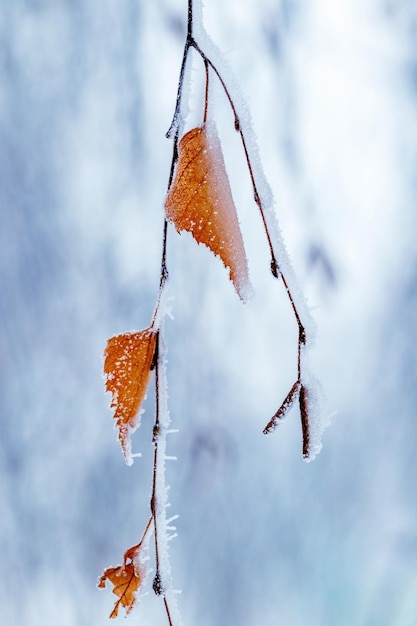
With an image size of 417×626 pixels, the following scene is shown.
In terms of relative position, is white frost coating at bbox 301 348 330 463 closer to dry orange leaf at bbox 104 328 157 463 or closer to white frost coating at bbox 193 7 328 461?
white frost coating at bbox 193 7 328 461

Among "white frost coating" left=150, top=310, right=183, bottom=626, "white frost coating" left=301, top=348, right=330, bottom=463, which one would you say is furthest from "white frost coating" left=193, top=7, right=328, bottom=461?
"white frost coating" left=150, top=310, right=183, bottom=626

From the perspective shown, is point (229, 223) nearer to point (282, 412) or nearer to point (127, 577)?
point (282, 412)

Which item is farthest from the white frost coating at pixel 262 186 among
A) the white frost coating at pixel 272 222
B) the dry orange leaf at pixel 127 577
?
the dry orange leaf at pixel 127 577

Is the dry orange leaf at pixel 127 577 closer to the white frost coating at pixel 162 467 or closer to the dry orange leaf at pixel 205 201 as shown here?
the white frost coating at pixel 162 467

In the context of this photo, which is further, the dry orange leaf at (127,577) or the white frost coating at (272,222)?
the dry orange leaf at (127,577)

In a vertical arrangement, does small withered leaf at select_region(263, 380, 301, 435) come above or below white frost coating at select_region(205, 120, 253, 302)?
below

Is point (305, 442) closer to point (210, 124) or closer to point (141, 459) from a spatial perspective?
point (210, 124)

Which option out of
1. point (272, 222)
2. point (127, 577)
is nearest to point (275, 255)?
point (272, 222)
